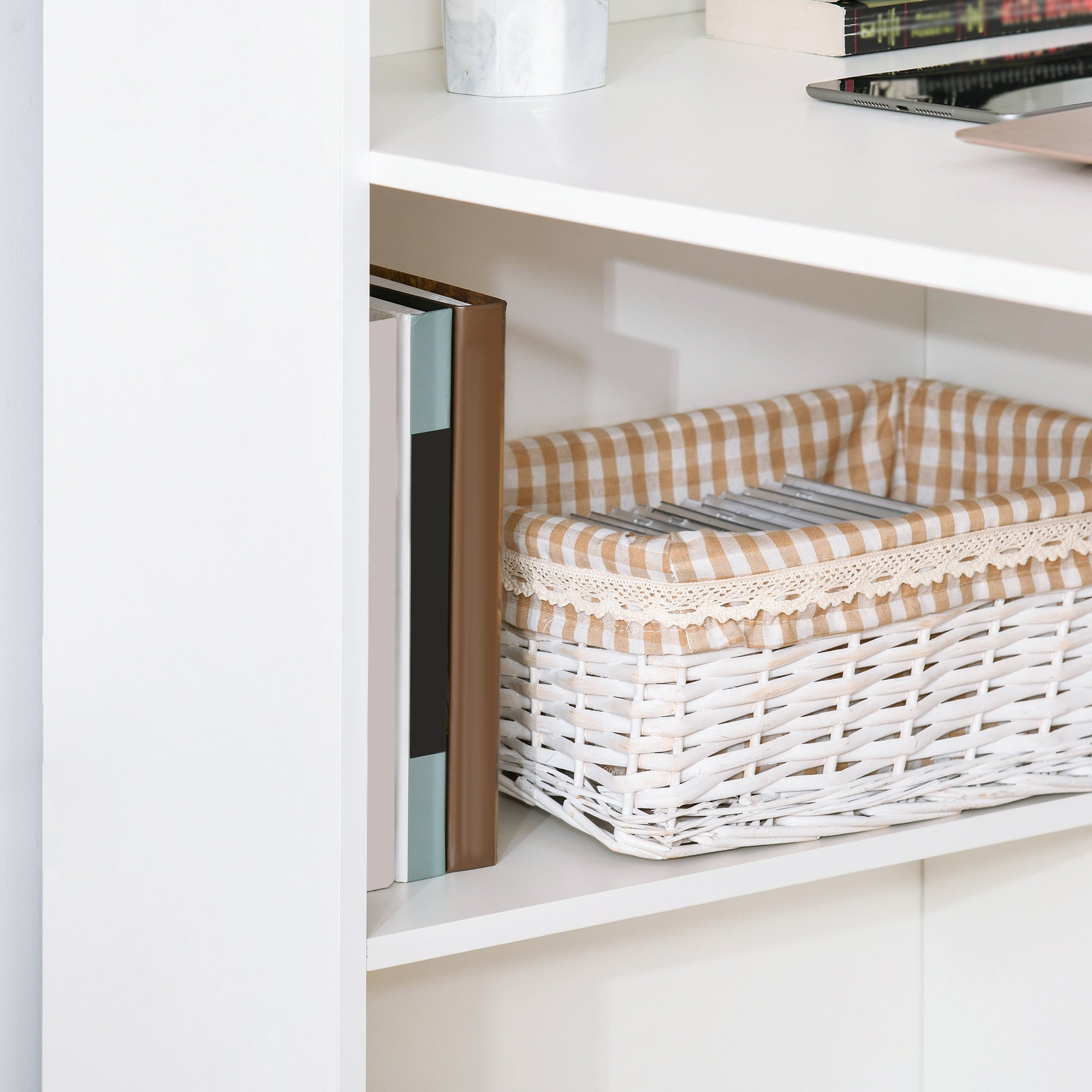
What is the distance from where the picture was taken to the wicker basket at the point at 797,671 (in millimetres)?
717

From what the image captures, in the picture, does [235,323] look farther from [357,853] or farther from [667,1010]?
[667,1010]

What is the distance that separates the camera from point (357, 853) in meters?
0.67

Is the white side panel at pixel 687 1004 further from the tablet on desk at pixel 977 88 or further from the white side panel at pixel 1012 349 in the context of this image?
the tablet on desk at pixel 977 88

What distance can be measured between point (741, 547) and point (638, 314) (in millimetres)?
280

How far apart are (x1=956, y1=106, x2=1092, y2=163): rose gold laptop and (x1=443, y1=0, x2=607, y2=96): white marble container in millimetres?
217

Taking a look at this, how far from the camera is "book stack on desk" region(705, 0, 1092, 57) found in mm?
853

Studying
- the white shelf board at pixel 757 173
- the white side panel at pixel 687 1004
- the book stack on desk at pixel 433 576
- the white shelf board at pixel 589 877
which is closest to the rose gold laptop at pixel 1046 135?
the white shelf board at pixel 757 173

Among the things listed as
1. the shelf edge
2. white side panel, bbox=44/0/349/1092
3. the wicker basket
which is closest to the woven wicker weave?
the wicker basket

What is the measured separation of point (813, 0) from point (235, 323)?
0.42 metres

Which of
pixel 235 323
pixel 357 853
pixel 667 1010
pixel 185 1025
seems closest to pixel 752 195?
pixel 235 323

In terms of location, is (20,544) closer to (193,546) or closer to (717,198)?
(193,546)

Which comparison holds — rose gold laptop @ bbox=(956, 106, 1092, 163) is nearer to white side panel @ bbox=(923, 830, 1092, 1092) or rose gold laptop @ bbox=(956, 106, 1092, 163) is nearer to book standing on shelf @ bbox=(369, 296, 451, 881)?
book standing on shelf @ bbox=(369, 296, 451, 881)

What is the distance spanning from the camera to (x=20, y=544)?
0.82 meters

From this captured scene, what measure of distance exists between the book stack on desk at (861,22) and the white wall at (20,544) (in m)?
0.38
